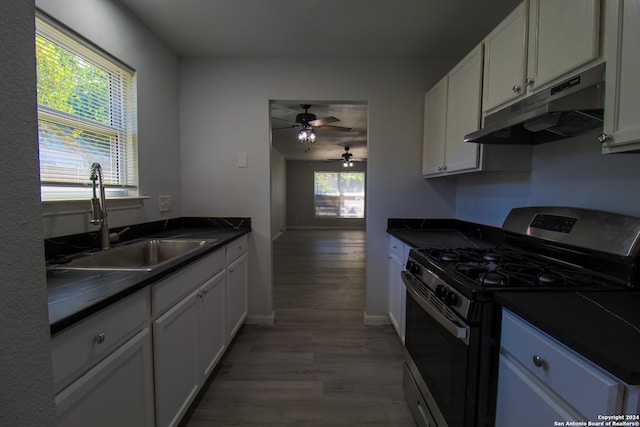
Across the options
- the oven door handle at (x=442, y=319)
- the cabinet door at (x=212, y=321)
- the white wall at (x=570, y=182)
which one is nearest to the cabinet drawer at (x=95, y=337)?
the cabinet door at (x=212, y=321)

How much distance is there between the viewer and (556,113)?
1.11 metres

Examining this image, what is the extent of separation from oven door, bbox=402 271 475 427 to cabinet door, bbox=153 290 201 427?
1.21m

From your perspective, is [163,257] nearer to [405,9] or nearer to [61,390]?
[61,390]

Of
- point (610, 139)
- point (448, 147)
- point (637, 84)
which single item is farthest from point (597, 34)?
point (448, 147)

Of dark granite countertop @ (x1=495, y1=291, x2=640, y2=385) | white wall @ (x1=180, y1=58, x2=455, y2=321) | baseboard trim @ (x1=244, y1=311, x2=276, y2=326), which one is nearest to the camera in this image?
dark granite countertop @ (x1=495, y1=291, x2=640, y2=385)

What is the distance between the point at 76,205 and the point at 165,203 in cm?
81

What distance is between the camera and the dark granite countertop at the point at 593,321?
598 millimetres

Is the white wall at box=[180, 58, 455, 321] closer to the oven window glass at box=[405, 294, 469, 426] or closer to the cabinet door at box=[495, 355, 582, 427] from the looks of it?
the oven window glass at box=[405, 294, 469, 426]

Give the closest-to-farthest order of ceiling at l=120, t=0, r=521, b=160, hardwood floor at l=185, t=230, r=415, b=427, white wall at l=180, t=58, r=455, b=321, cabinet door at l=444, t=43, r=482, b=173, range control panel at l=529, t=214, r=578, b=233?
range control panel at l=529, t=214, r=578, b=233 < hardwood floor at l=185, t=230, r=415, b=427 < cabinet door at l=444, t=43, r=482, b=173 < ceiling at l=120, t=0, r=521, b=160 < white wall at l=180, t=58, r=455, b=321

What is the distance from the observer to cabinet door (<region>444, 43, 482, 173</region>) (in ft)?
5.45

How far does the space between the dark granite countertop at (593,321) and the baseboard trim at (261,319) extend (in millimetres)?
2079

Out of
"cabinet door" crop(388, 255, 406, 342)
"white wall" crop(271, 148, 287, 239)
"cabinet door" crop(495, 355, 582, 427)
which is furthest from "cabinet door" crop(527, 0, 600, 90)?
"white wall" crop(271, 148, 287, 239)

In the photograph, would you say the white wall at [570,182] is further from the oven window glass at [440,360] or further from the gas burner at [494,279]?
the oven window glass at [440,360]

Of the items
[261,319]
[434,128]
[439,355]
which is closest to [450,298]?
[439,355]
